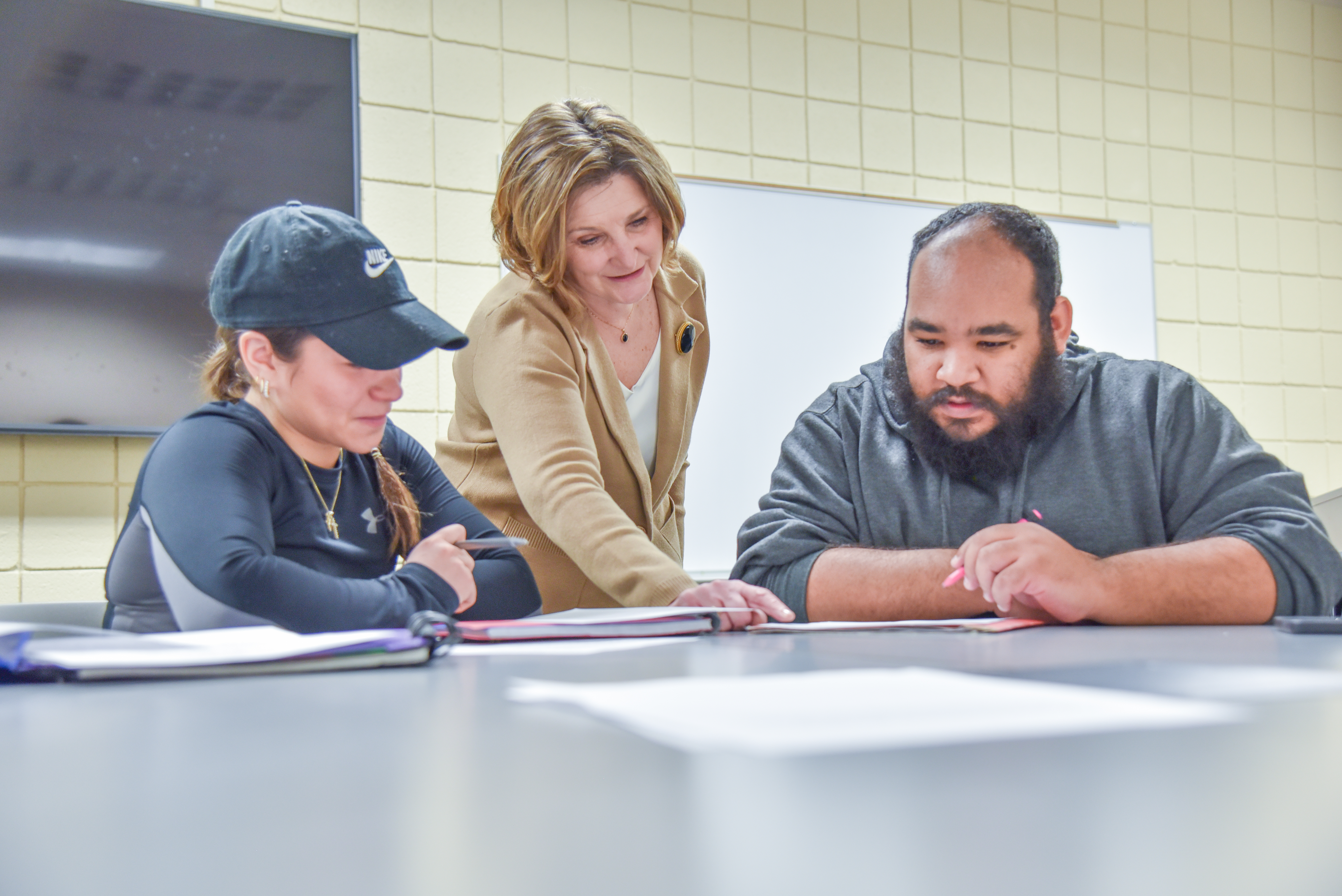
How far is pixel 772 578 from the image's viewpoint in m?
1.36

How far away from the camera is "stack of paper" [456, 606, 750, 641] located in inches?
36.6

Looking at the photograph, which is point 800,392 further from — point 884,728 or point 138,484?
point 884,728

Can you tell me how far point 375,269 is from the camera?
1286mm

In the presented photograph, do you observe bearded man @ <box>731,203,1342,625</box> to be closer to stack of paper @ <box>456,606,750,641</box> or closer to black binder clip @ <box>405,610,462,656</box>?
stack of paper @ <box>456,606,750,641</box>

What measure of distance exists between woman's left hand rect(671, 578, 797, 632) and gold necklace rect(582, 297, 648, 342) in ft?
1.73

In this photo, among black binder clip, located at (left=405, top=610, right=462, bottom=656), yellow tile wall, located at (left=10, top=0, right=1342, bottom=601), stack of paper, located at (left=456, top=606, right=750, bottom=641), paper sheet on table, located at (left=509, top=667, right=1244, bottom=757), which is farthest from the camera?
yellow tile wall, located at (left=10, top=0, right=1342, bottom=601)

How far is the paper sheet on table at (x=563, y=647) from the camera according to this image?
2.69 ft

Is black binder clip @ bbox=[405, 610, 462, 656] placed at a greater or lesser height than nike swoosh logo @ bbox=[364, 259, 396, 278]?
lesser

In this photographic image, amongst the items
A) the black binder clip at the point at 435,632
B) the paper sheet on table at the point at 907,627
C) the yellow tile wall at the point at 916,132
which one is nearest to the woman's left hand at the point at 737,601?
the paper sheet on table at the point at 907,627

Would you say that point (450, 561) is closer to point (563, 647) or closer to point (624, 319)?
point (563, 647)

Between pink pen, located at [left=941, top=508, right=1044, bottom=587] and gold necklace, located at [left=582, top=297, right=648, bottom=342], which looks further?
gold necklace, located at [left=582, top=297, right=648, bottom=342]

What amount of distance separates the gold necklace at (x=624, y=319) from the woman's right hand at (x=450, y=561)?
48 centimetres

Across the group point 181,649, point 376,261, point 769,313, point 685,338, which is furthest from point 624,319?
point 769,313

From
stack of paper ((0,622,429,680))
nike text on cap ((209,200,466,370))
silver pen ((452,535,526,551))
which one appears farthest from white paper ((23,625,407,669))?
nike text on cap ((209,200,466,370))
